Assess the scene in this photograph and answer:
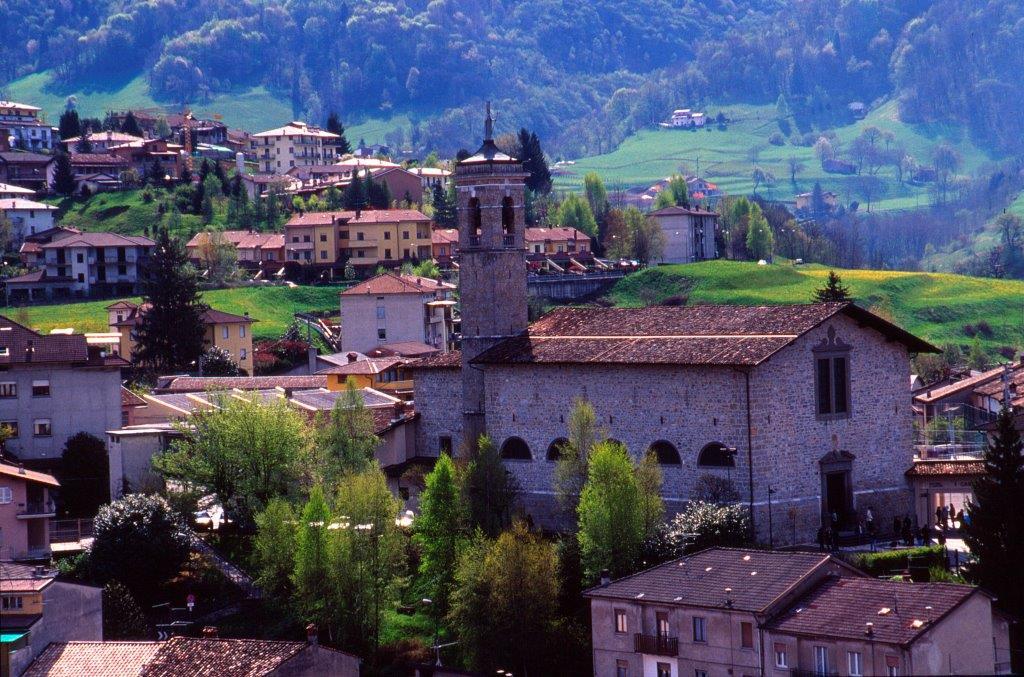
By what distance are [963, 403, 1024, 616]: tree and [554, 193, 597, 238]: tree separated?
339 feet

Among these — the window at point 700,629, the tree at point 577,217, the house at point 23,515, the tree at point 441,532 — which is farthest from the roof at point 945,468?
the tree at point 577,217

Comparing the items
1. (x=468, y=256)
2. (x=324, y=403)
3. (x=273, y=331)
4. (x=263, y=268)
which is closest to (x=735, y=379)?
Answer: (x=468, y=256)

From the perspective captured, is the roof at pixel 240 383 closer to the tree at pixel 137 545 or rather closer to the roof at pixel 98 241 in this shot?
the tree at pixel 137 545

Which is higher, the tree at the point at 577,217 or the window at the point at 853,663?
the tree at the point at 577,217

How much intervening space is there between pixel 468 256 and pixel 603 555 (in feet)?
48.2

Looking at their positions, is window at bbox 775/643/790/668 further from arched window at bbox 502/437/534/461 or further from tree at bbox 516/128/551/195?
tree at bbox 516/128/551/195

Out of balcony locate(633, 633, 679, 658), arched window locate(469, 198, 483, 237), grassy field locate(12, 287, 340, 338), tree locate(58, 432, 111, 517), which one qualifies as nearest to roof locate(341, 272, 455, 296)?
grassy field locate(12, 287, 340, 338)

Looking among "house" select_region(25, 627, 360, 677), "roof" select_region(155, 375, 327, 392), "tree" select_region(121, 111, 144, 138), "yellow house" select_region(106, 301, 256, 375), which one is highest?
"tree" select_region(121, 111, 144, 138)

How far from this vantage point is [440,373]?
63.0m

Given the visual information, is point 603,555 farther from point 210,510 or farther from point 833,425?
point 210,510

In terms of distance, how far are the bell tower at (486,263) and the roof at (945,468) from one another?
12.3 m

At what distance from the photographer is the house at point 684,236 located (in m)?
140

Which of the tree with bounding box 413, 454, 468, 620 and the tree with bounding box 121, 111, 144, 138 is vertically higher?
the tree with bounding box 121, 111, 144, 138

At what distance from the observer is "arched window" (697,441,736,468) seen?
52.7 meters
